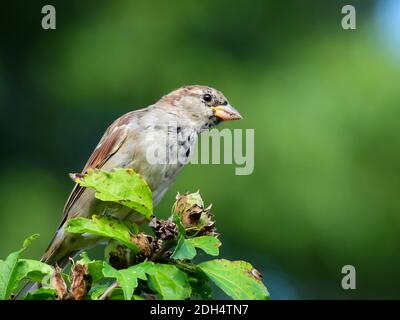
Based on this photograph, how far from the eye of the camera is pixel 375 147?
22.0 feet

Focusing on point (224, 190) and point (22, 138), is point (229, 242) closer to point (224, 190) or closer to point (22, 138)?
point (224, 190)

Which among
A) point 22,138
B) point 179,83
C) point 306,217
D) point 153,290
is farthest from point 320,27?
point 153,290

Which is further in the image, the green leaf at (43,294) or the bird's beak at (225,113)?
the bird's beak at (225,113)

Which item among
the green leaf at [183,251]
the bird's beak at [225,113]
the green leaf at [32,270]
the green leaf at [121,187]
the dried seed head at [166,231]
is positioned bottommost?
the green leaf at [32,270]

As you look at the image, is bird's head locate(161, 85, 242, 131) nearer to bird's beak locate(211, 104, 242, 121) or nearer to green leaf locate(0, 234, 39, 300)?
bird's beak locate(211, 104, 242, 121)

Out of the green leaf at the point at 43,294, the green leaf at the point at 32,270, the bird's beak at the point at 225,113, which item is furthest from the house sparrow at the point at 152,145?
the green leaf at the point at 43,294

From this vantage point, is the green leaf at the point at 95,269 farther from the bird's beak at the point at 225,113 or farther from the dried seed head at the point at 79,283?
the bird's beak at the point at 225,113

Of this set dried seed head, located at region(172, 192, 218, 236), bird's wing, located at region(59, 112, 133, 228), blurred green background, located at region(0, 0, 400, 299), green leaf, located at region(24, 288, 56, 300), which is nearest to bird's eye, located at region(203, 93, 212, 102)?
bird's wing, located at region(59, 112, 133, 228)

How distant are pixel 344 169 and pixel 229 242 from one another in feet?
3.25

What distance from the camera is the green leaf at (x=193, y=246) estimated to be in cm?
228

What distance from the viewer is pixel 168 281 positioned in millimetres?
2262

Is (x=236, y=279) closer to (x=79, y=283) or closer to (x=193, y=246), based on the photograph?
(x=193, y=246)

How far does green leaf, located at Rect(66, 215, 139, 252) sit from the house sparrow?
108cm

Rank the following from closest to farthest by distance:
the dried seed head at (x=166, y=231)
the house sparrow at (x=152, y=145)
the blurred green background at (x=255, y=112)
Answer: the dried seed head at (x=166, y=231) → the house sparrow at (x=152, y=145) → the blurred green background at (x=255, y=112)
